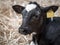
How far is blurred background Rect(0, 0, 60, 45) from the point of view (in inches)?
166

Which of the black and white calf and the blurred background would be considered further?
the blurred background

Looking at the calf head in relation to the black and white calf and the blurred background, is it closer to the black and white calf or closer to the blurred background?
the black and white calf

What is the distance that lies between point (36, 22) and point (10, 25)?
1.42 meters

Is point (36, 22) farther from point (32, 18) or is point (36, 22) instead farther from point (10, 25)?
point (10, 25)

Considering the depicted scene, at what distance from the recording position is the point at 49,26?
3713 mm

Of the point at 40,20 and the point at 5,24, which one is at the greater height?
the point at 40,20

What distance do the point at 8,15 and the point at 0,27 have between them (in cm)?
54

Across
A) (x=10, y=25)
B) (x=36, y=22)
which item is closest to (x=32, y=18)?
(x=36, y=22)

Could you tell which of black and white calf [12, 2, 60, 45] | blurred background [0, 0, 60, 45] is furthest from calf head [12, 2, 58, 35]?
blurred background [0, 0, 60, 45]

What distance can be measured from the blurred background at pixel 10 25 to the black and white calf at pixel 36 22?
524 millimetres

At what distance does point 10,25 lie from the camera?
4.63 metres

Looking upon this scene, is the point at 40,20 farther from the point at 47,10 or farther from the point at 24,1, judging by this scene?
the point at 24,1

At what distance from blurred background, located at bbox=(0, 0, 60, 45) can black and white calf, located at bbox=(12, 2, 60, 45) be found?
52 centimetres

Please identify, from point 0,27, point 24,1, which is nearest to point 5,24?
point 0,27
